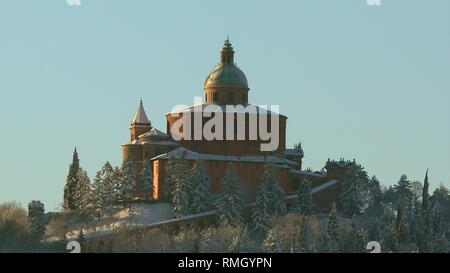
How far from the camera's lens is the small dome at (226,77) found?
122 metres

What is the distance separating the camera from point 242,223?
110m

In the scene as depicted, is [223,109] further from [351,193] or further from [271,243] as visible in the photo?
[271,243]

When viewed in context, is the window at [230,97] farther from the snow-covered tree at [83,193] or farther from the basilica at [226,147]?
the snow-covered tree at [83,193]

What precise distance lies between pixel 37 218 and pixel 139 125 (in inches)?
577

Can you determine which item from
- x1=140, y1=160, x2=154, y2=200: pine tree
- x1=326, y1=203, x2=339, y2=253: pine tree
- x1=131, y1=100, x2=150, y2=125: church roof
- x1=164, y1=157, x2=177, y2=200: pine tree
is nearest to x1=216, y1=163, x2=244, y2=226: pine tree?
x1=164, y1=157, x2=177, y2=200: pine tree

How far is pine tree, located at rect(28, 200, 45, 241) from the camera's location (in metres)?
110

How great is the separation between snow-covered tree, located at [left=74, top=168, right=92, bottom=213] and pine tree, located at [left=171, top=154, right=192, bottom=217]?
6.45 metres

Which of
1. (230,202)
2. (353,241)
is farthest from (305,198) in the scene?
(353,241)

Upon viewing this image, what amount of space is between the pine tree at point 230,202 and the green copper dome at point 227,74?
11.8 metres

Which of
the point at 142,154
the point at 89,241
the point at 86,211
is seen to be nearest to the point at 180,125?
the point at 142,154
